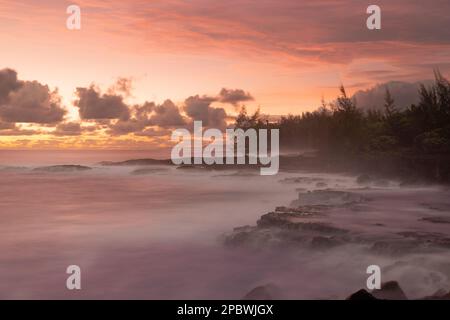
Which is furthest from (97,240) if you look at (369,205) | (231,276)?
(369,205)

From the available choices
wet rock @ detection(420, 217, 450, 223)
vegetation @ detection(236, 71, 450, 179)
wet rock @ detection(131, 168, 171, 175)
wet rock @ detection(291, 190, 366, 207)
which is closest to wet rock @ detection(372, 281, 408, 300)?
wet rock @ detection(420, 217, 450, 223)

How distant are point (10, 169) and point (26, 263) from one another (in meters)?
63.0

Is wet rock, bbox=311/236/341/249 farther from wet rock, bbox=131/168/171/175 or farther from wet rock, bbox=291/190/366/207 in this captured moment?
wet rock, bbox=131/168/171/175

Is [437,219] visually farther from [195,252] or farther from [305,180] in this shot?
[305,180]

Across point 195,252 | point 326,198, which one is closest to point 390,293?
point 195,252

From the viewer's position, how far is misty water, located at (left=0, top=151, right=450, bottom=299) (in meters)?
10.7

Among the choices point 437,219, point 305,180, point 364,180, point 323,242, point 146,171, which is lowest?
point 146,171

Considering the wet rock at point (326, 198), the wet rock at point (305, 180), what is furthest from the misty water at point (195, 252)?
the wet rock at point (305, 180)

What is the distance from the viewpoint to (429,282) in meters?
9.59

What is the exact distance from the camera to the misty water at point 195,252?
10.7m

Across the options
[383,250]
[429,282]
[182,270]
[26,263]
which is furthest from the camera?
[26,263]

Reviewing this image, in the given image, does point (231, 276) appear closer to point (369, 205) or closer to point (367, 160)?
point (369, 205)

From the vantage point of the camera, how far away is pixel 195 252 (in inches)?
584

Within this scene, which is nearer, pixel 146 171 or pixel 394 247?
pixel 394 247
